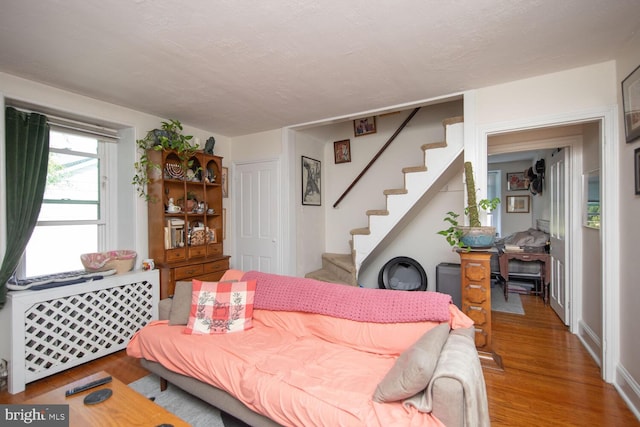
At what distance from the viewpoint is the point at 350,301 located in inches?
77.2

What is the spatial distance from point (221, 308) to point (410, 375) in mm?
1492

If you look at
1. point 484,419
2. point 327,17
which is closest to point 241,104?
point 327,17

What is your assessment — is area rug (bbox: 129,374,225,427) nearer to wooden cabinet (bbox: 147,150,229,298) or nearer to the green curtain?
wooden cabinet (bbox: 147,150,229,298)

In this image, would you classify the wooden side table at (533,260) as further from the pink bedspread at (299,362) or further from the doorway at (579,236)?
the pink bedspread at (299,362)

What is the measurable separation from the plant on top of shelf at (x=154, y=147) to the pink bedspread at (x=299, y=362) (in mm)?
1626

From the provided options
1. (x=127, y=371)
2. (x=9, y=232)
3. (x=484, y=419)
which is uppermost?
(x=9, y=232)

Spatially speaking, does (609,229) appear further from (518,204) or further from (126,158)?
(126,158)

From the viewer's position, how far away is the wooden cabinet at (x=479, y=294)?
2.33 m

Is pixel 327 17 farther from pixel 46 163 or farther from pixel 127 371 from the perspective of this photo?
pixel 127 371

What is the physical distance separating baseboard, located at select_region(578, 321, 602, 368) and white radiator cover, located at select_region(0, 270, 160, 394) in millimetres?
4160

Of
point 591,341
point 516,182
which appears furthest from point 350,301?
point 516,182

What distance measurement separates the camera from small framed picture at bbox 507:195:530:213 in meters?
5.75

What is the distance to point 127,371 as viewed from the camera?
238cm

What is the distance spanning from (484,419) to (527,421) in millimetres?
913
